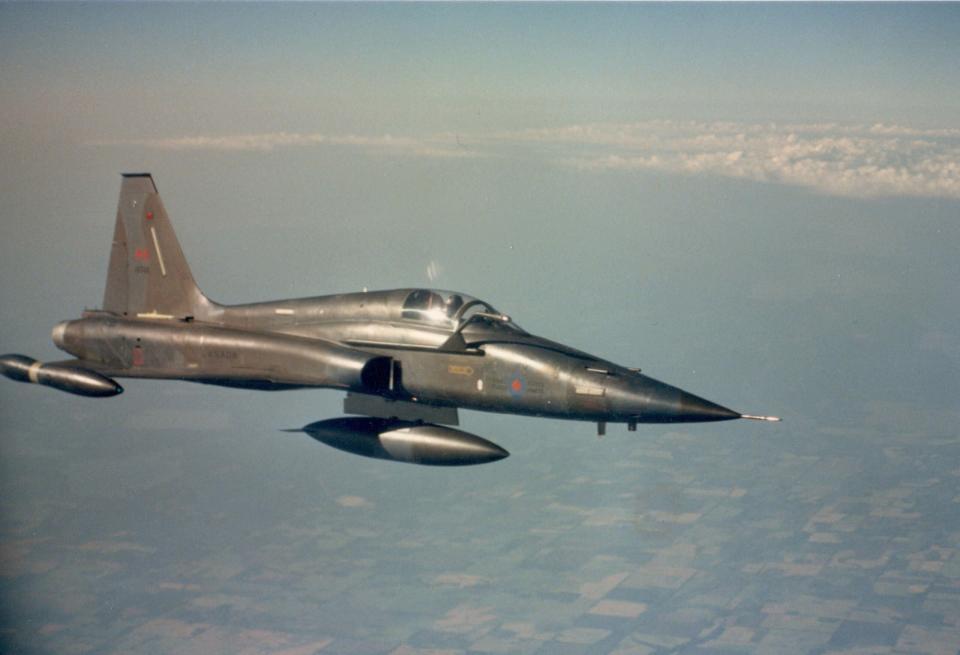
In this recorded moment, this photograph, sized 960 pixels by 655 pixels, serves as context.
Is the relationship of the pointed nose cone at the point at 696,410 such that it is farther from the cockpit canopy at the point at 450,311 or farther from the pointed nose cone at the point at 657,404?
the cockpit canopy at the point at 450,311

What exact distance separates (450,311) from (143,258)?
260 inches

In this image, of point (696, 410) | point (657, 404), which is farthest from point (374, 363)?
point (696, 410)

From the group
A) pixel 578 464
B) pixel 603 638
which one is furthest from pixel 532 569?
pixel 578 464

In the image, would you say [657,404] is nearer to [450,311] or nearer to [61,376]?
[450,311]

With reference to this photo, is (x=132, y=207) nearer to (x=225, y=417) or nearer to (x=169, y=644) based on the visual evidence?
(x=169, y=644)

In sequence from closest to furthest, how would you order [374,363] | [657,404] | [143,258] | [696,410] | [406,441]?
[696,410] < [657,404] < [374,363] < [406,441] < [143,258]

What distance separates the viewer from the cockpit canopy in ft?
51.7

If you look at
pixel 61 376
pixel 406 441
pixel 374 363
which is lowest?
pixel 406 441

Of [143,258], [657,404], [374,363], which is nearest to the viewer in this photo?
[657,404]

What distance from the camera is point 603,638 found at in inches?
2211

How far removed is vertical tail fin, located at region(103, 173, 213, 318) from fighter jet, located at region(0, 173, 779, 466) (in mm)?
42

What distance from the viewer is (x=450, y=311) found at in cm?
1587

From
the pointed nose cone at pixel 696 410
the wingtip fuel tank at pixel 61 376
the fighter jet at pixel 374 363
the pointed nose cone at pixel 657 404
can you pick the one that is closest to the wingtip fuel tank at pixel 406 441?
the fighter jet at pixel 374 363

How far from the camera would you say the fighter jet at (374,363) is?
14.9m
